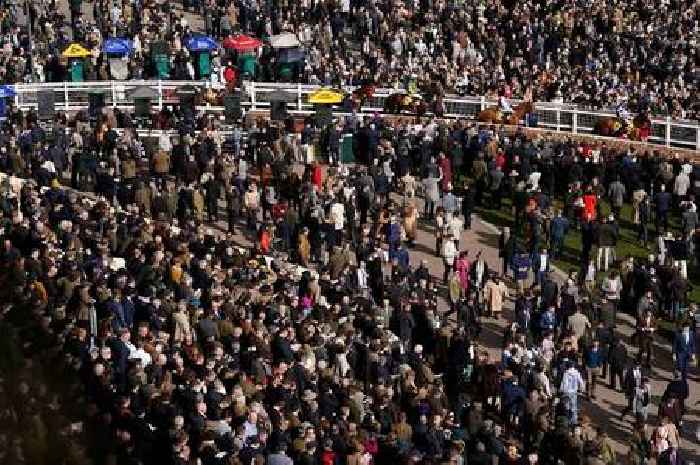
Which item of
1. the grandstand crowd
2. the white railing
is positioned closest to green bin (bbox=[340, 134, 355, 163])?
the grandstand crowd

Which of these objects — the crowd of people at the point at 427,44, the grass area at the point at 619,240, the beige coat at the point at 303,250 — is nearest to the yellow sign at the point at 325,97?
the crowd of people at the point at 427,44

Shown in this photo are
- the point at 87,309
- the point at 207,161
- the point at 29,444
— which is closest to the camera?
the point at 29,444

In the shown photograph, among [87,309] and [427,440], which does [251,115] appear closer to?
[87,309]

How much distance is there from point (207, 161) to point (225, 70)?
355 inches

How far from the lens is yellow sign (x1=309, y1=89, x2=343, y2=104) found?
1962 inches

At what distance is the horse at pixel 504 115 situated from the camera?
5156cm

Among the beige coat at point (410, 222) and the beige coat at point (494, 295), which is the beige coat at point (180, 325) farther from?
the beige coat at point (410, 222)

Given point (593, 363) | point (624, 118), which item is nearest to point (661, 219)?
point (624, 118)

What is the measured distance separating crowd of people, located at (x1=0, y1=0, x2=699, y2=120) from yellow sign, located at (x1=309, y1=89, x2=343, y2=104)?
3320 millimetres

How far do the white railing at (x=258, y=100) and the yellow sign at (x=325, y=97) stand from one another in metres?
1.17

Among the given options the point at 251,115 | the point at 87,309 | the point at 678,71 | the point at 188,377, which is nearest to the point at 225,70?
the point at 251,115

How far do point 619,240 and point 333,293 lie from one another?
9925 millimetres

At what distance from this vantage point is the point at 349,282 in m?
37.5

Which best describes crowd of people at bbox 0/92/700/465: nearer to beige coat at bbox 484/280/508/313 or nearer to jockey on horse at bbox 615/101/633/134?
beige coat at bbox 484/280/508/313
